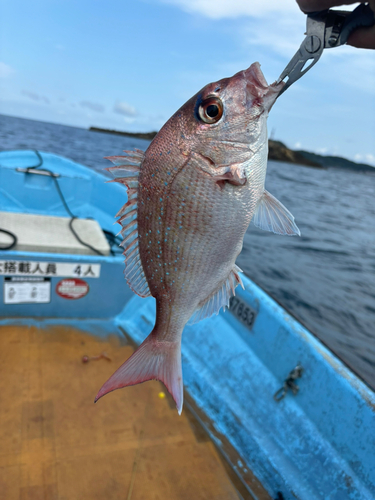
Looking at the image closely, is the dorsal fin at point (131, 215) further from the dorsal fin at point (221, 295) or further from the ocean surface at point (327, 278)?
the ocean surface at point (327, 278)

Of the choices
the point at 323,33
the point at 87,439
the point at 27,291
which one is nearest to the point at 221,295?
the point at 323,33

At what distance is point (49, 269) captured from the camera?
3293 millimetres

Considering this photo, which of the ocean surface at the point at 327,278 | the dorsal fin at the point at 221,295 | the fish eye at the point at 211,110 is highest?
the fish eye at the point at 211,110

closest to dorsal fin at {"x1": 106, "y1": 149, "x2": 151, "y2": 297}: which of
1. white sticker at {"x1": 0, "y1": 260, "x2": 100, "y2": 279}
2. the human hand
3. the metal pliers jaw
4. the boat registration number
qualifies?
the metal pliers jaw

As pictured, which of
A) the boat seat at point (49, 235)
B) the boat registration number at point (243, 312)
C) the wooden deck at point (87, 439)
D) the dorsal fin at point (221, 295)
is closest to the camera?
the dorsal fin at point (221, 295)

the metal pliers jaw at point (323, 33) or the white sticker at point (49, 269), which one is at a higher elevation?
the metal pliers jaw at point (323, 33)

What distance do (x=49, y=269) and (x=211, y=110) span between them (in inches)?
104

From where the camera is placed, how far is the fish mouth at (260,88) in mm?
1131

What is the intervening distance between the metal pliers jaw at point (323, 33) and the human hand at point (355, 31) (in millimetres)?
20

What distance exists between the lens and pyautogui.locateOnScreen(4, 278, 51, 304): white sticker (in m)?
3.27

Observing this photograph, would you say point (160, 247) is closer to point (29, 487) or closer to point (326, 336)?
point (29, 487)

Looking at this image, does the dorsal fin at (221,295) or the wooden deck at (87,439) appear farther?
the wooden deck at (87,439)

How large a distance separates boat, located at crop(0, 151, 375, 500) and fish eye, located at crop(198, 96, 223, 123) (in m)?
2.02

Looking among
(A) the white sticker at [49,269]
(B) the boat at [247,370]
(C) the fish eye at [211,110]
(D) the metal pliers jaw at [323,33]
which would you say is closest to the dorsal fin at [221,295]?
(C) the fish eye at [211,110]
